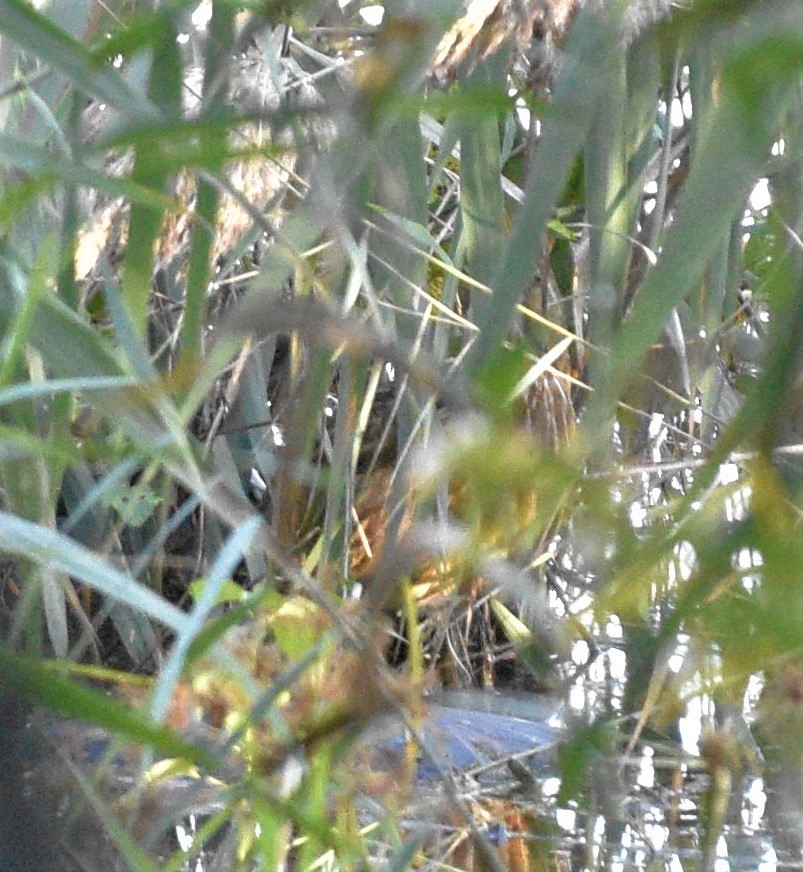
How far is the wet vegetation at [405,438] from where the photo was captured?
332 mm

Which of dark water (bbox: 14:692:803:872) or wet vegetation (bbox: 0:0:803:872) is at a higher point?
wet vegetation (bbox: 0:0:803:872)

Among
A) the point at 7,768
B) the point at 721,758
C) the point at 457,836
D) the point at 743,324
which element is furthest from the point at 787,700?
the point at 743,324

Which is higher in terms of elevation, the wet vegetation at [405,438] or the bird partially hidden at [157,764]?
the wet vegetation at [405,438]

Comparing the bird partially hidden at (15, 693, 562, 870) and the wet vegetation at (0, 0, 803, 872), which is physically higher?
the wet vegetation at (0, 0, 803, 872)

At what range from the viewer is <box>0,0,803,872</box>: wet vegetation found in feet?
1.09

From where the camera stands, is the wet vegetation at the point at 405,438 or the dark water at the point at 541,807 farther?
the dark water at the point at 541,807

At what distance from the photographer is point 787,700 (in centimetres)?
38

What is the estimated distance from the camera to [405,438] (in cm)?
119

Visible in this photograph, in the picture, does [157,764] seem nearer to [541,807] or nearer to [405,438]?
[541,807]

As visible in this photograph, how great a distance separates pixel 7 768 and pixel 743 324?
947 millimetres

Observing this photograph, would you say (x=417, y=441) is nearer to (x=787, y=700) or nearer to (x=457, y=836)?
(x=457, y=836)

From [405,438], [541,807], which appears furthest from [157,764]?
[405,438]

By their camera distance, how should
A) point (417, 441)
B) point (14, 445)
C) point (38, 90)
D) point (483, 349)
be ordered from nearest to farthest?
point (483, 349) < point (14, 445) < point (38, 90) < point (417, 441)

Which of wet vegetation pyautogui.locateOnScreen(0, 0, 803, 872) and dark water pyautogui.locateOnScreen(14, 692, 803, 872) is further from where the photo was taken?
dark water pyautogui.locateOnScreen(14, 692, 803, 872)
